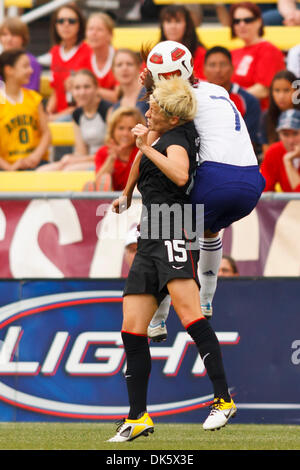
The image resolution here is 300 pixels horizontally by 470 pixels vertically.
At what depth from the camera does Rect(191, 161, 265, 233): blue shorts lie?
6.27 metres

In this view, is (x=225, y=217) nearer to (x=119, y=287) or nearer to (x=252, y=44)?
(x=119, y=287)

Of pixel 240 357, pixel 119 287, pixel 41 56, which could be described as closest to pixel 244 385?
pixel 240 357

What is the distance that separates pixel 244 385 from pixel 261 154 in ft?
10.8

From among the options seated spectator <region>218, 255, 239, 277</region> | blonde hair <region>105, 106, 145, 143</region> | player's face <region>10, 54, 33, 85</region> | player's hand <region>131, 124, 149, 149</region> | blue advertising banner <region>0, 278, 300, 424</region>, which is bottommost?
blue advertising banner <region>0, 278, 300, 424</region>

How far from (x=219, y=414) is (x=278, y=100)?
17.8 ft

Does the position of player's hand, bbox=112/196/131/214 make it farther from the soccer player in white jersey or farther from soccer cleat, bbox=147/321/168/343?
soccer cleat, bbox=147/321/168/343

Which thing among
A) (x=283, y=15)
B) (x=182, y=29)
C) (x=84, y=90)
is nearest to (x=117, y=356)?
(x=84, y=90)

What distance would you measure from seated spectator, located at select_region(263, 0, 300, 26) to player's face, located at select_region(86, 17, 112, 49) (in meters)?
2.33

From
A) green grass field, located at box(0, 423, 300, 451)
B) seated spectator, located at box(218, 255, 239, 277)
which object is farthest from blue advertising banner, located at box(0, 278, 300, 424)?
seated spectator, located at box(218, 255, 239, 277)

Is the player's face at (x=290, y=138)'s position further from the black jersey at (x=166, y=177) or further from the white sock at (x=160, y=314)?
the black jersey at (x=166, y=177)

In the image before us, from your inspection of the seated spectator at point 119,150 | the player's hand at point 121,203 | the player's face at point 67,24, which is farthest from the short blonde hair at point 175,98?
the player's face at point 67,24

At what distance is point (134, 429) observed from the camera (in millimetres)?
6043

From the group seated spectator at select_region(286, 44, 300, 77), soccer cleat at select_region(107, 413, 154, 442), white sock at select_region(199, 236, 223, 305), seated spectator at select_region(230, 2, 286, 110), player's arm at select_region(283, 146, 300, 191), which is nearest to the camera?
soccer cleat at select_region(107, 413, 154, 442)

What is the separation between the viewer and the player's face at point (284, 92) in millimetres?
10555
